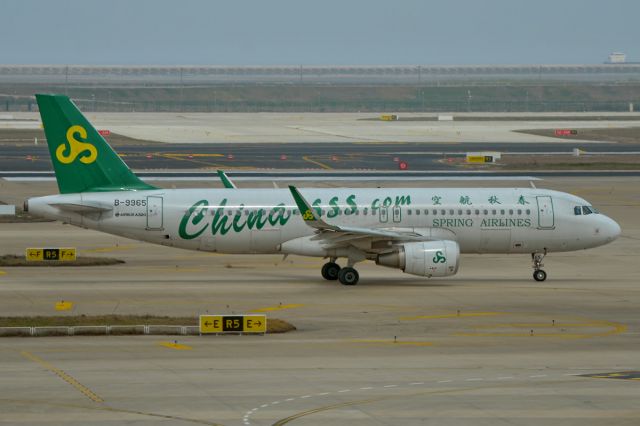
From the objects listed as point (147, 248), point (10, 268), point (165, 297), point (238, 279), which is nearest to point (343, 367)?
point (165, 297)

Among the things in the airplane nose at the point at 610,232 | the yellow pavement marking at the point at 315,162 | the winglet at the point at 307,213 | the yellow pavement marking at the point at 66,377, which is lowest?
the yellow pavement marking at the point at 66,377

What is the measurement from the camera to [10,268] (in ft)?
175

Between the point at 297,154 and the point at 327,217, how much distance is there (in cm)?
7373

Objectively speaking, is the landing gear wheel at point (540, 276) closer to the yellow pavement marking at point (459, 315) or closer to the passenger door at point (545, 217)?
the passenger door at point (545, 217)

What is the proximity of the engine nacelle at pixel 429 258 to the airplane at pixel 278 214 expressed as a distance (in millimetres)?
754

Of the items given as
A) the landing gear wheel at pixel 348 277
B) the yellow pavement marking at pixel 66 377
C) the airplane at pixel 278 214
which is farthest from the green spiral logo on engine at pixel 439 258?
the yellow pavement marking at pixel 66 377

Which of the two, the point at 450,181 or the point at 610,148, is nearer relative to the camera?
the point at 450,181

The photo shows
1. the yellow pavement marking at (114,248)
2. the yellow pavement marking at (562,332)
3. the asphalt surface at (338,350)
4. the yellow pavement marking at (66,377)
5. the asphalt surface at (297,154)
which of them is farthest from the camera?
the asphalt surface at (297,154)

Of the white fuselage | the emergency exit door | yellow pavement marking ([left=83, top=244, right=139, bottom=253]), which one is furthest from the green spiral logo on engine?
yellow pavement marking ([left=83, top=244, right=139, bottom=253])

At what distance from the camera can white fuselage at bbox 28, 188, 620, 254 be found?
50.3 m

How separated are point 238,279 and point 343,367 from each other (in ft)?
59.0

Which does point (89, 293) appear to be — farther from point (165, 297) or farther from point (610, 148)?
point (610, 148)

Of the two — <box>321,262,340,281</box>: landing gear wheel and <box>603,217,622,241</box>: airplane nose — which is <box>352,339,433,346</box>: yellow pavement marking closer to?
<box>321,262,340,281</box>: landing gear wheel

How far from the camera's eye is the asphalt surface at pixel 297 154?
360 ft
